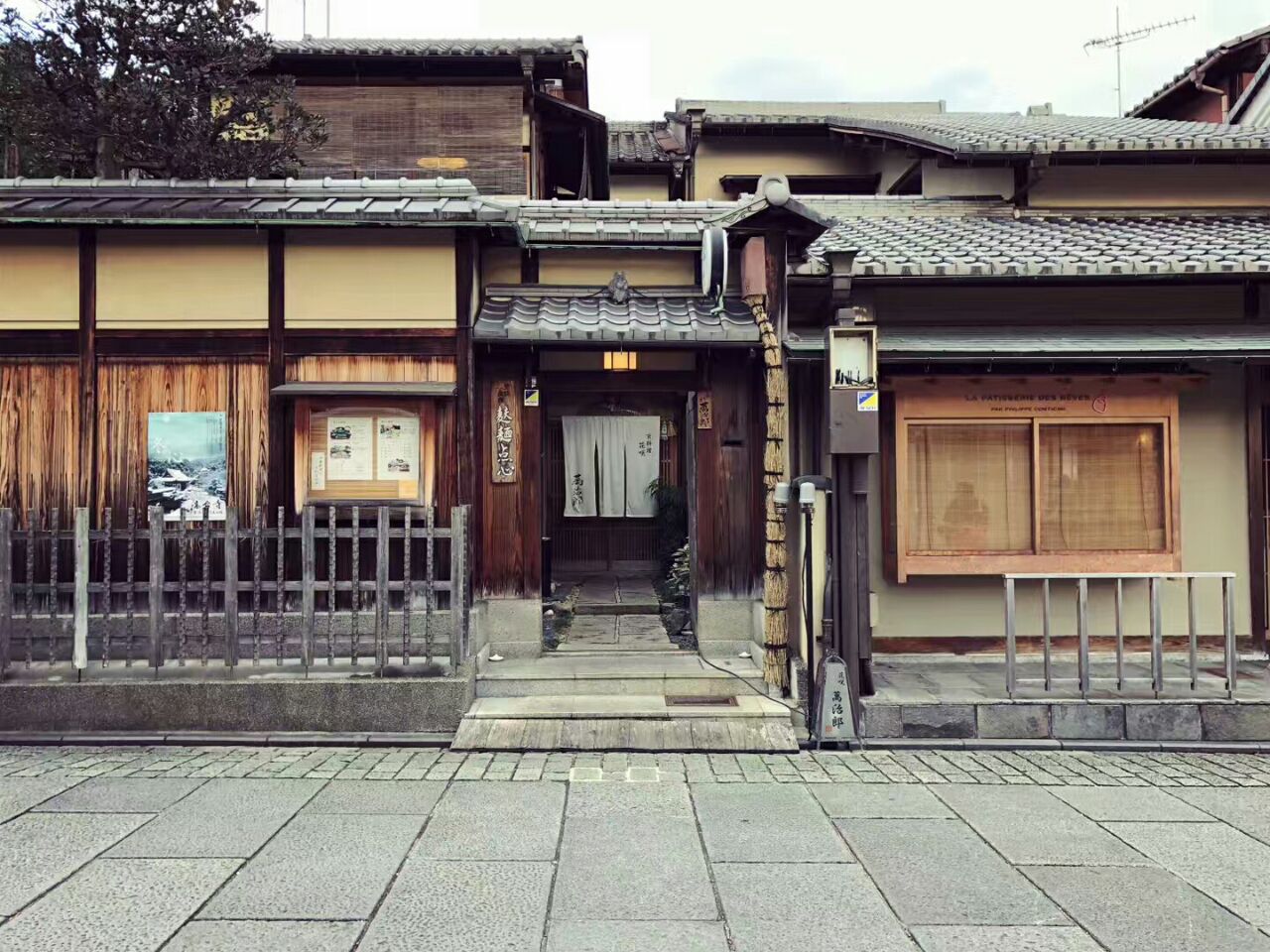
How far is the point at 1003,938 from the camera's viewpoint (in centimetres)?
381

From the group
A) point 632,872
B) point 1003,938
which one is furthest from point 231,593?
point 1003,938

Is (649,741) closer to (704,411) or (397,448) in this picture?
(704,411)

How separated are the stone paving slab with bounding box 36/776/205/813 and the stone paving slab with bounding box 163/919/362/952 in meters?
1.79

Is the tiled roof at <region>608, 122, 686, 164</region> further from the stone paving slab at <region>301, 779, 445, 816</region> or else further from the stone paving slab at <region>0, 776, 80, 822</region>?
the stone paving slab at <region>0, 776, 80, 822</region>

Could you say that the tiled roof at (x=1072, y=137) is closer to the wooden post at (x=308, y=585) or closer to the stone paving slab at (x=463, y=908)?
the wooden post at (x=308, y=585)

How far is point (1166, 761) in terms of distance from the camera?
255 inches

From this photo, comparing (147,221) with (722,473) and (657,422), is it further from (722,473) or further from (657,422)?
(657,422)

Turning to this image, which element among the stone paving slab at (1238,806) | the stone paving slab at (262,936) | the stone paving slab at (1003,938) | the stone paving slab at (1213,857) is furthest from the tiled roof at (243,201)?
the stone paving slab at (1238,806)

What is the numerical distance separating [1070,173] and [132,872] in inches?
468

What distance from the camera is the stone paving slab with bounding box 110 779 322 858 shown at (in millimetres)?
4730

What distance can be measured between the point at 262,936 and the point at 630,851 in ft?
6.42

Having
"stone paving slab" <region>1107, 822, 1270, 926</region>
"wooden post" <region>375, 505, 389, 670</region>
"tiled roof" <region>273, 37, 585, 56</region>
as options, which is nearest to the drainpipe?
"tiled roof" <region>273, 37, 585, 56</region>

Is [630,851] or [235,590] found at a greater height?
[235,590]

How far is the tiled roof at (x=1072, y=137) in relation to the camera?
32.6ft
